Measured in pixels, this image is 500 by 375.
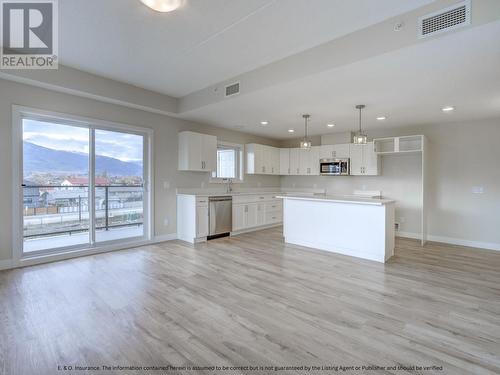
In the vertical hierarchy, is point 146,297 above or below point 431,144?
below

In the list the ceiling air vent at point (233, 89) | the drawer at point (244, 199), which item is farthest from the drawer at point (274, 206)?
the ceiling air vent at point (233, 89)

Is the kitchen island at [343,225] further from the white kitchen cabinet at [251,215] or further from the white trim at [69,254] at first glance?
the white trim at [69,254]

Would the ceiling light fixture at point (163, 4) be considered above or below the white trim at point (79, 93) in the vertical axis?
above

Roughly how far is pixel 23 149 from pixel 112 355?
3.43 meters

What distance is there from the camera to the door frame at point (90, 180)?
3.63 metres

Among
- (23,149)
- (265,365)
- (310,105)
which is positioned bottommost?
(265,365)

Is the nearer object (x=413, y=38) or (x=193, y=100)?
(x=413, y=38)

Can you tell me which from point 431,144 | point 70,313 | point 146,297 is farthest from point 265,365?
point 431,144

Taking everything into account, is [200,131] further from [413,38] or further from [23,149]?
[413,38]

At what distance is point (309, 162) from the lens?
7199mm

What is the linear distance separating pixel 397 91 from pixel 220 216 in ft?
12.8

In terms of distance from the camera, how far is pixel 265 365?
176 cm

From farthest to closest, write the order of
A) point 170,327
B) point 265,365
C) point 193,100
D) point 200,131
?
point 200,131, point 193,100, point 170,327, point 265,365

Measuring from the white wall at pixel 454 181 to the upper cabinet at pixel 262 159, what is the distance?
9.29ft
